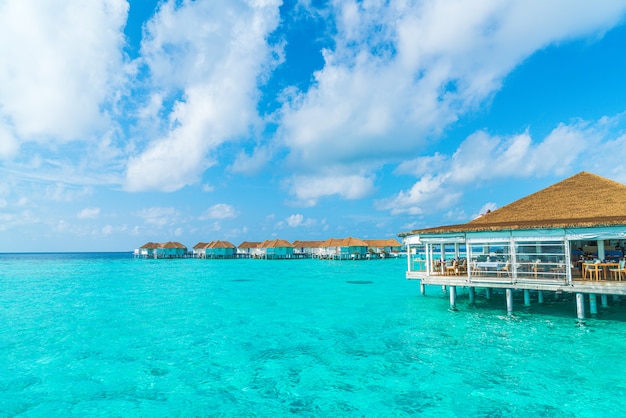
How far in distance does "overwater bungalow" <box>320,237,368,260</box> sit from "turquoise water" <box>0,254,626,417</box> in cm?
5469

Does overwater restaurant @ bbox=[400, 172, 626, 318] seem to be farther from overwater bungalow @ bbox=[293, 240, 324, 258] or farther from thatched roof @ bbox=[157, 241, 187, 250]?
thatched roof @ bbox=[157, 241, 187, 250]

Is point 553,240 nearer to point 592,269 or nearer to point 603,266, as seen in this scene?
point 592,269

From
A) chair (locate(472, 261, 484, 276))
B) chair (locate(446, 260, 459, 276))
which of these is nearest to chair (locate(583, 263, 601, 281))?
chair (locate(472, 261, 484, 276))

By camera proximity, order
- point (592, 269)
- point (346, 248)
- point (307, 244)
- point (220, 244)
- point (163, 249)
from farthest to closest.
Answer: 1. point (163, 249)
2. point (307, 244)
3. point (220, 244)
4. point (346, 248)
5. point (592, 269)

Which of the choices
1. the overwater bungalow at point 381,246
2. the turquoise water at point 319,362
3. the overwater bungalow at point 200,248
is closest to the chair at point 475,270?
the turquoise water at point 319,362

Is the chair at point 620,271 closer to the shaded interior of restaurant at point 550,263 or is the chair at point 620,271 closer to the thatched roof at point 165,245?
the shaded interior of restaurant at point 550,263

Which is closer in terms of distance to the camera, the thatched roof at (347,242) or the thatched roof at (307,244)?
the thatched roof at (347,242)

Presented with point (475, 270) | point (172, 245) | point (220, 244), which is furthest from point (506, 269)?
point (172, 245)

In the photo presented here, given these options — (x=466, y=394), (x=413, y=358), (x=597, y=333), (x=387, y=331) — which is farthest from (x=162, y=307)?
(x=597, y=333)

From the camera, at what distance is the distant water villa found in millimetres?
75438

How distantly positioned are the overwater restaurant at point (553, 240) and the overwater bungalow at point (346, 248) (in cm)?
5414

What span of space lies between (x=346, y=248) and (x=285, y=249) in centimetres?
1550

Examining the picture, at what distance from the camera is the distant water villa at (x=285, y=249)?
75438 mm

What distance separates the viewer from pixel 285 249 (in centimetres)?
8262
